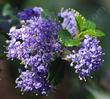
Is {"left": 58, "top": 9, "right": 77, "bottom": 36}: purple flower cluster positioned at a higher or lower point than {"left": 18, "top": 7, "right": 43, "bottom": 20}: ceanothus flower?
lower

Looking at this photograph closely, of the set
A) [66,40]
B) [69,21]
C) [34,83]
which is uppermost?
[69,21]

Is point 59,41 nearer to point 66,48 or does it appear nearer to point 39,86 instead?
Answer: point 66,48

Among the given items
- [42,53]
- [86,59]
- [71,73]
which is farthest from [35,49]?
[71,73]

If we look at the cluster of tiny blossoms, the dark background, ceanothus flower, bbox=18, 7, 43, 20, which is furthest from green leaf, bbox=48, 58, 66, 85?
the dark background

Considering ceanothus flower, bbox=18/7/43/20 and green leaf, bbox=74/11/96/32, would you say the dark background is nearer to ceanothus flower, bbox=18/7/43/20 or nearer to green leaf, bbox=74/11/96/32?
ceanothus flower, bbox=18/7/43/20

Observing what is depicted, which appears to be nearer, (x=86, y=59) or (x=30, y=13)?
(x=86, y=59)

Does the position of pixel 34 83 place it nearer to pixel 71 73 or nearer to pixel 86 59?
pixel 86 59

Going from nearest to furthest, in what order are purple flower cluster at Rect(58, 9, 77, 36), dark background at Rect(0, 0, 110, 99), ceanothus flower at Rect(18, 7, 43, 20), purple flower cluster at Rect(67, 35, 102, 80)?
purple flower cluster at Rect(67, 35, 102, 80) → purple flower cluster at Rect(58, 9, 77, 36) → ceanothus flower at Rect(18, 7, 43, 20) → dark background at Rect(0, 0, 110, 99)
